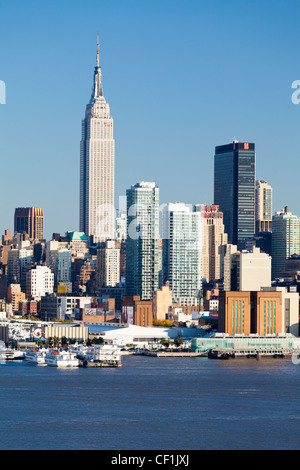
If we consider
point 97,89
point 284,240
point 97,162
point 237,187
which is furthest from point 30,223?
point 284,240

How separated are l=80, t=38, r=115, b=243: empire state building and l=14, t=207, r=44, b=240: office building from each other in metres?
6.82

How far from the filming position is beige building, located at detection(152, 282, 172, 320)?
254 feet

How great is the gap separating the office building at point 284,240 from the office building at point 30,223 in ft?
94.6

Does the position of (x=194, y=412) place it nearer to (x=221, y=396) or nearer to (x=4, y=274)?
(x=221, y=396)

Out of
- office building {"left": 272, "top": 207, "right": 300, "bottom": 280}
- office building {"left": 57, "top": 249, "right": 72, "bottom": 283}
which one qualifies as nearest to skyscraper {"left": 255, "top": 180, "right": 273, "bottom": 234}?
office building {"left": 272, "top": 207, "right": 300, "bottom": 280}

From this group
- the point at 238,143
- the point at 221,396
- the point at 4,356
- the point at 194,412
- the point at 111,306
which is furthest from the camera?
the point at 238,143

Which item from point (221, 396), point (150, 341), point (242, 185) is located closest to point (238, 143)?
point (242, 185)

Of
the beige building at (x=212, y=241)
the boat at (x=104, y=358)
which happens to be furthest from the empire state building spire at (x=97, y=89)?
the boat at (x=104, y=358)

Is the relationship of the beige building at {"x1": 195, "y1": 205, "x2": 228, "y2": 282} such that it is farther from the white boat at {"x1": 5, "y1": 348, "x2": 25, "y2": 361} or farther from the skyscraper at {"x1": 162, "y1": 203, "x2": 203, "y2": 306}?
the white boat at {"x1": 5, "y1": 348, "x2": 25, "y2": 361}

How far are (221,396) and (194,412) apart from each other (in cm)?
407

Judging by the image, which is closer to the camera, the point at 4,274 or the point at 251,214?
the point at 4,274

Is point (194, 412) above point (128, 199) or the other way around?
the other way around

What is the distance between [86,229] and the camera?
133125 millimetres

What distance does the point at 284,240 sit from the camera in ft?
367
